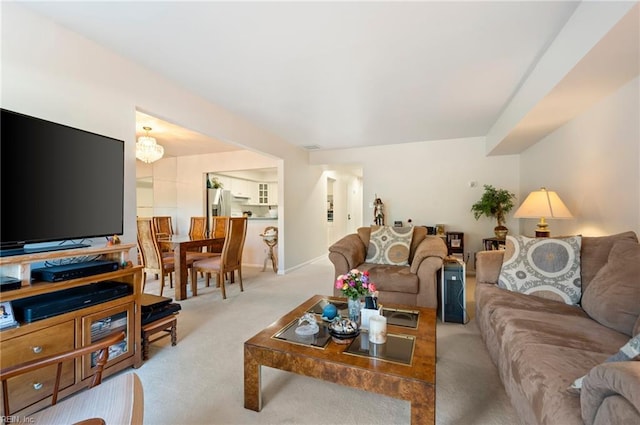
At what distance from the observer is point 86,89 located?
201 centimetres

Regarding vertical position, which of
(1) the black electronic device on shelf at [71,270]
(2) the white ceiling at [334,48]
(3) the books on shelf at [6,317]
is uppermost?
(2) the white ceiling at [334,48]

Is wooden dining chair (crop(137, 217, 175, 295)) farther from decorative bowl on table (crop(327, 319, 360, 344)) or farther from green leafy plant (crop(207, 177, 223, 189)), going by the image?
decorative bowl on table (crop(327, 319, 360, 344))

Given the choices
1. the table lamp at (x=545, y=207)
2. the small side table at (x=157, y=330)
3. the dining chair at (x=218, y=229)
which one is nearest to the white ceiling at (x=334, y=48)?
the table lamp at (x=545, y=207)

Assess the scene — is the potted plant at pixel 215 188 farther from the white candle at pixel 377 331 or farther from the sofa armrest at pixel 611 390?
the sofa armrest at pixel 611 390

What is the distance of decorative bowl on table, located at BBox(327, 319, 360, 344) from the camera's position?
1.55 meters

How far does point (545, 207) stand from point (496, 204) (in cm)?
165

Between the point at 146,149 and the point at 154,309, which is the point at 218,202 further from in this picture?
the point at 154,309

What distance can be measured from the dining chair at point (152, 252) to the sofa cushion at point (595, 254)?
394cm

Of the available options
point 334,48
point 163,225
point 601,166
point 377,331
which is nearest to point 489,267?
point 601,166

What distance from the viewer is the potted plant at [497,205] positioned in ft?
13.8

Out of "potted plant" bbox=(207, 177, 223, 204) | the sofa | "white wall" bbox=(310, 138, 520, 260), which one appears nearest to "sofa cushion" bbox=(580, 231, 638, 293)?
the sofa

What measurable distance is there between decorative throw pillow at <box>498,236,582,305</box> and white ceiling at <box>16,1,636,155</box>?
4.95 feet

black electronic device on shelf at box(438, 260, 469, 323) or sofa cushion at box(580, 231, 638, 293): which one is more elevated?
sofa cushion at box(580, 231, 638, 293)

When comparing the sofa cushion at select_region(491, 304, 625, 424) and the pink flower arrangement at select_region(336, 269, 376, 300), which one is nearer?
the sofa cushion at select_region(491, 304, 625, 424)
